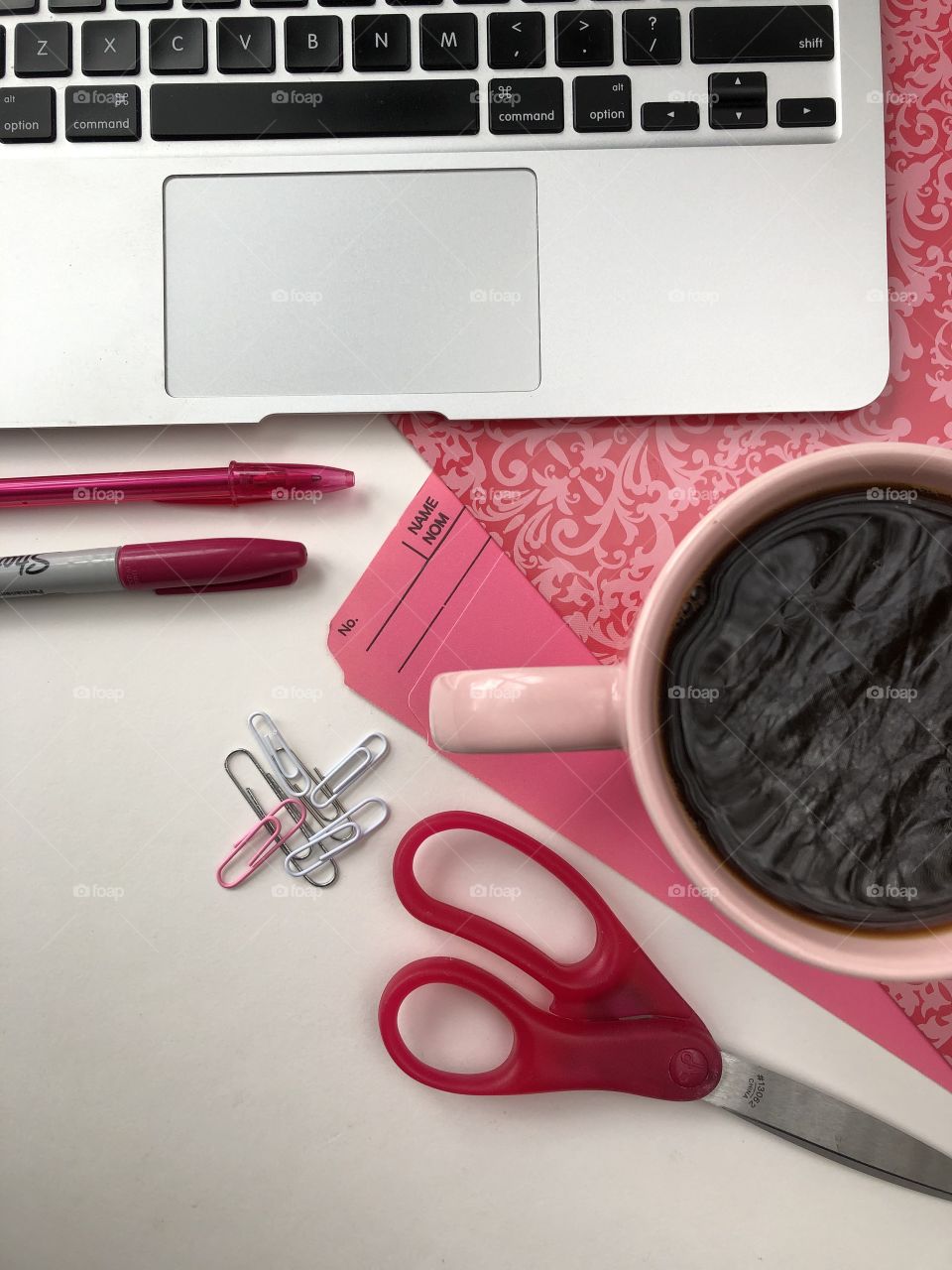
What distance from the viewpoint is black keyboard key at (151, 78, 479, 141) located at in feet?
1.67

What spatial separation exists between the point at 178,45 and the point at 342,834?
17.6 inches

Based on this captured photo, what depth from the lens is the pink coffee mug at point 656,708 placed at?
0.36 meters

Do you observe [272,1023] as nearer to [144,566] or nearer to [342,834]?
[342,834]

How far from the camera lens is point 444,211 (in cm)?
52

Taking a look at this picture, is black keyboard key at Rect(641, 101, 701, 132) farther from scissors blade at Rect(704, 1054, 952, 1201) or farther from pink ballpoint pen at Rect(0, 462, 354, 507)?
scissors blade at Rect(704, 1054, 952, 1201)

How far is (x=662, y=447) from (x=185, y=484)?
0.28 m

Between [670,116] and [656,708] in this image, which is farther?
[670,116]

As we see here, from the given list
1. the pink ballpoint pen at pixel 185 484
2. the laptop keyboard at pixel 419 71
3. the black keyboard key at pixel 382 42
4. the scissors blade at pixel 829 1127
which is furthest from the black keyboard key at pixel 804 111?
the scissors blade at pixel 829 1127

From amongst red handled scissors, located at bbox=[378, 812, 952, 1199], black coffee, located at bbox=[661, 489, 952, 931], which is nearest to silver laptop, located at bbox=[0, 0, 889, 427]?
black coffee, located at bbox=[661, 489, 952, 931]

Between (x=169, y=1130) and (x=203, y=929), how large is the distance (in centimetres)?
12

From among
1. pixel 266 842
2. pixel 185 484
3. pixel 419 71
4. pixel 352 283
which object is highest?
pixel 419 71

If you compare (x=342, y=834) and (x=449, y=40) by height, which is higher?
(x=449, y=40)

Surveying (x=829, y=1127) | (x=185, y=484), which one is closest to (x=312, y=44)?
(x=185, y=484)

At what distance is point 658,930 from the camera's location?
54 cm
